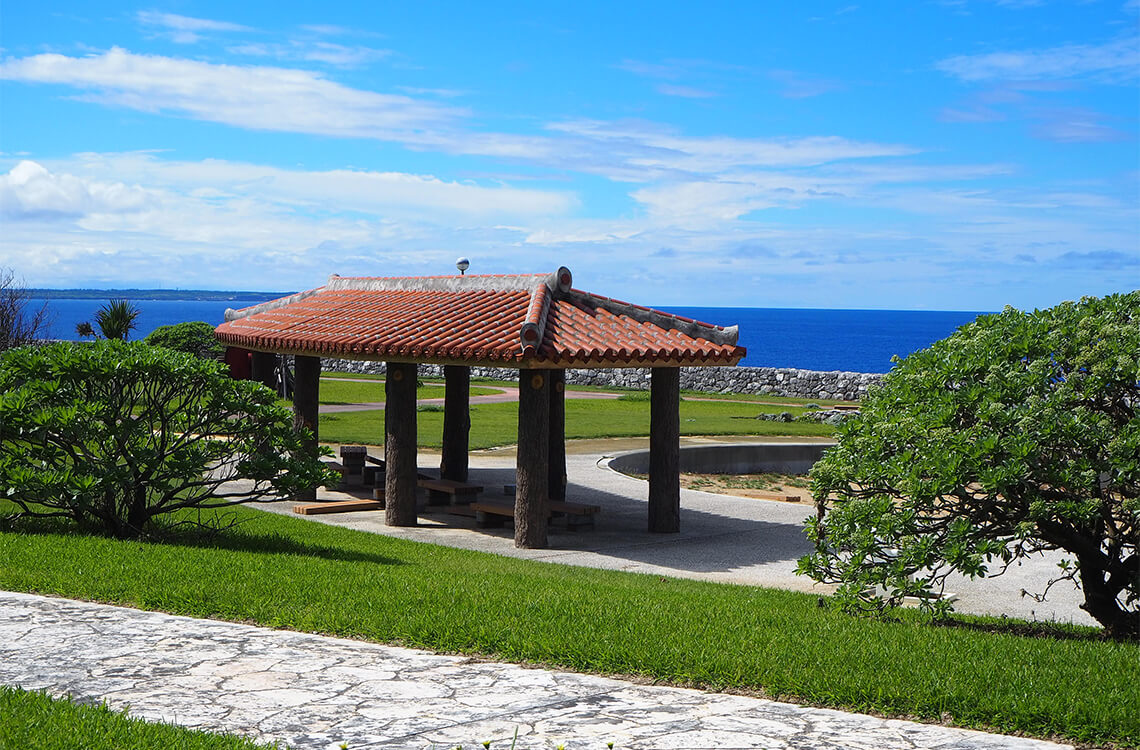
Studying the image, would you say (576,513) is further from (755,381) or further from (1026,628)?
(755,381)

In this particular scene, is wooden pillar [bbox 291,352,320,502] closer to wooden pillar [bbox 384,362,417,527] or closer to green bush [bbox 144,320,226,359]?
wooden pillar [bbox 384,362,417,527]

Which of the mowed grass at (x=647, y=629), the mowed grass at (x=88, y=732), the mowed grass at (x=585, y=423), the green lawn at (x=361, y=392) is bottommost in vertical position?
the mowed grass at (x=88, y=732)

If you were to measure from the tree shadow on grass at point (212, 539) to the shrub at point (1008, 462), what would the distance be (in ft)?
15.5

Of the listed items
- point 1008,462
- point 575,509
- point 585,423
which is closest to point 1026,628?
point 1008,462

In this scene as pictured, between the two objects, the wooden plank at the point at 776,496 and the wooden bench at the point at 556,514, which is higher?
the wooden bench at the point at 556,514

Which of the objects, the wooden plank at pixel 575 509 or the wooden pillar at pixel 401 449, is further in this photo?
the wooden pillar at pixel 401 449

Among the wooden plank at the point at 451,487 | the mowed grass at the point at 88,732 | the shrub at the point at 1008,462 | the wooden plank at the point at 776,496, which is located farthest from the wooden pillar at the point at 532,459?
the mowed grass at the point at 88,732

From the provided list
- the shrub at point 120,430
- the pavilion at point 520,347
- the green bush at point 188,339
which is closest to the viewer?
the shrub at point 120,430

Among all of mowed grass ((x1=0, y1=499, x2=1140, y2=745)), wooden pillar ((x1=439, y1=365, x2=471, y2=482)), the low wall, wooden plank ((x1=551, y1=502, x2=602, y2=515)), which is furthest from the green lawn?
mowed grass ((x1=0, y1=499, x2=1140, y2=745))

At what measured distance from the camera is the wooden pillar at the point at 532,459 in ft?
43.5

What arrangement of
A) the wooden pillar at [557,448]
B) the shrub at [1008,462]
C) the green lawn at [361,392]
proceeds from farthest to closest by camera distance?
the green lawn at [361,392], the wooden pillar at [557,448], the shrub at [1008,462]

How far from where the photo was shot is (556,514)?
15383 mm

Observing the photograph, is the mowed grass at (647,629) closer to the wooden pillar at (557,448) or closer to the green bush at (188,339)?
the wooden pillar at (557,448)

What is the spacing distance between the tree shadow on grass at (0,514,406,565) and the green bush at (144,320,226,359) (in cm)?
2722
